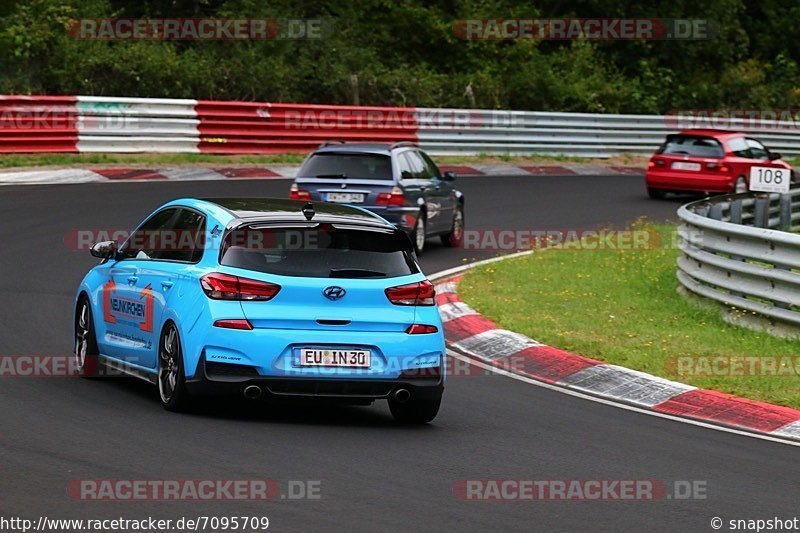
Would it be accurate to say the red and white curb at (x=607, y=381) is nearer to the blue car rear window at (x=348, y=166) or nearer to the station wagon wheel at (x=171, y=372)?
the station wagon wheel at (x=171, y=372)

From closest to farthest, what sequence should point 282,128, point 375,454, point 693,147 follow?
point 375,454, point 693,147, point 282,128

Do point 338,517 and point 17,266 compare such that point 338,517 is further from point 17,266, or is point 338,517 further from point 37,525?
point 17,266

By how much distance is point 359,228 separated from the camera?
1016 cm

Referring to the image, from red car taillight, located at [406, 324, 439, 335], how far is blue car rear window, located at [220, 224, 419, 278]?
14.5 inches

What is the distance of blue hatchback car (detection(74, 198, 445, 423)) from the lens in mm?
9656

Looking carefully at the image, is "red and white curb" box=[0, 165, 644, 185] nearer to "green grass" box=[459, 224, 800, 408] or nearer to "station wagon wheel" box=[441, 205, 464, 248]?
"station wagon wheel" box=[441, 205, 464, 248]

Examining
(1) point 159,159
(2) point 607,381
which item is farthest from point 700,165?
(2) point 607,381

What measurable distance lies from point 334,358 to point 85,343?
2809 mm

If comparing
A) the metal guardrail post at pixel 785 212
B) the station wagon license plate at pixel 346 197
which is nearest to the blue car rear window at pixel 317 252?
the station wagon license plate at pixel 346 197

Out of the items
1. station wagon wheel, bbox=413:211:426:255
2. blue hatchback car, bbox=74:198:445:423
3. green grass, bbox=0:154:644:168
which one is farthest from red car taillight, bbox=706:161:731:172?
blue hatchback car, bbox=74:198:445:423

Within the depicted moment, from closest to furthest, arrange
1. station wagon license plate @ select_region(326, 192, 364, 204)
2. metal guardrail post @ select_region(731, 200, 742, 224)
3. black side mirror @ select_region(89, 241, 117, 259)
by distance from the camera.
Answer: black side mirror @ select_region(89, 241, 117, 259) → station wagon license plate @ select_region(326, 192, 364, 204) → metal guardrail post @ select_region(731, 200, 742, 224)

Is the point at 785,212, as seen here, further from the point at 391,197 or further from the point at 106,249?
the point at 106,249

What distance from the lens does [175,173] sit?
2830cm

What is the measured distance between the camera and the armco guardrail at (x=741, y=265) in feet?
46.6
